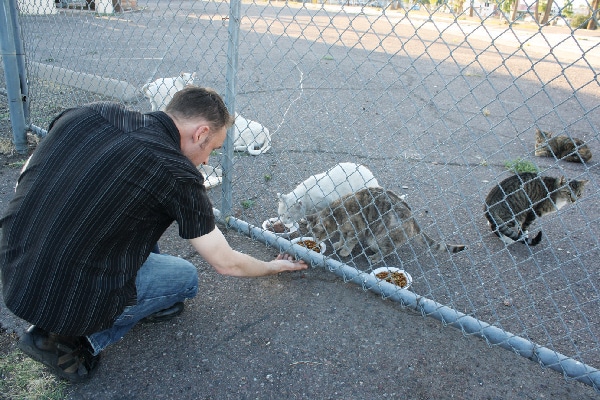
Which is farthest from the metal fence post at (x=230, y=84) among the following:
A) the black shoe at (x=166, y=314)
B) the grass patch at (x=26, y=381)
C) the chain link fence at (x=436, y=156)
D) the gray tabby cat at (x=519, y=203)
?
the gray tabby cat at (x=519, y=203)

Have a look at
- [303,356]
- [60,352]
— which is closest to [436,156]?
[303,356]

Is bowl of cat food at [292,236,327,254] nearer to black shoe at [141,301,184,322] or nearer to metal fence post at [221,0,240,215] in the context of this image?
metal fence post at [221,0,240,215]

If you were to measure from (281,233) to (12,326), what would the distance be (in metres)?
1.84

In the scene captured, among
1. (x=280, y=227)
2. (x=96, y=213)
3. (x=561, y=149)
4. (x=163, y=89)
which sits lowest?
(x=561, y=149)

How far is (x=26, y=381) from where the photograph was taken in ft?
7.17

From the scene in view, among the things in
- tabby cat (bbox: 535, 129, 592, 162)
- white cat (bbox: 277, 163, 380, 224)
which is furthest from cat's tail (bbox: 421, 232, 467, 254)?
tabby cat (bbox: 535, 129, 592, 162)

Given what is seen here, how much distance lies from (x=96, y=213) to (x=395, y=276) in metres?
1.91

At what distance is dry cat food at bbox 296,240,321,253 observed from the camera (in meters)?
3.33

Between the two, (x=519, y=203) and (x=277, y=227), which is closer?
(x=277, y=227)

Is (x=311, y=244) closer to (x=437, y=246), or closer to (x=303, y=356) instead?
(x=437, y=246)

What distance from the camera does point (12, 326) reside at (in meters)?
2.53

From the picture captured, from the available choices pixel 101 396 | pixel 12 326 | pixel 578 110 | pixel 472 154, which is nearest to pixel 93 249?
pixel 101 396

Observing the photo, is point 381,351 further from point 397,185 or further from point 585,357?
point 397,185

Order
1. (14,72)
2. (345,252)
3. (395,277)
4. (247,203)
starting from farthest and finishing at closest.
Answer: (14,72)
(247,203)
(345,252)
(395,277)
